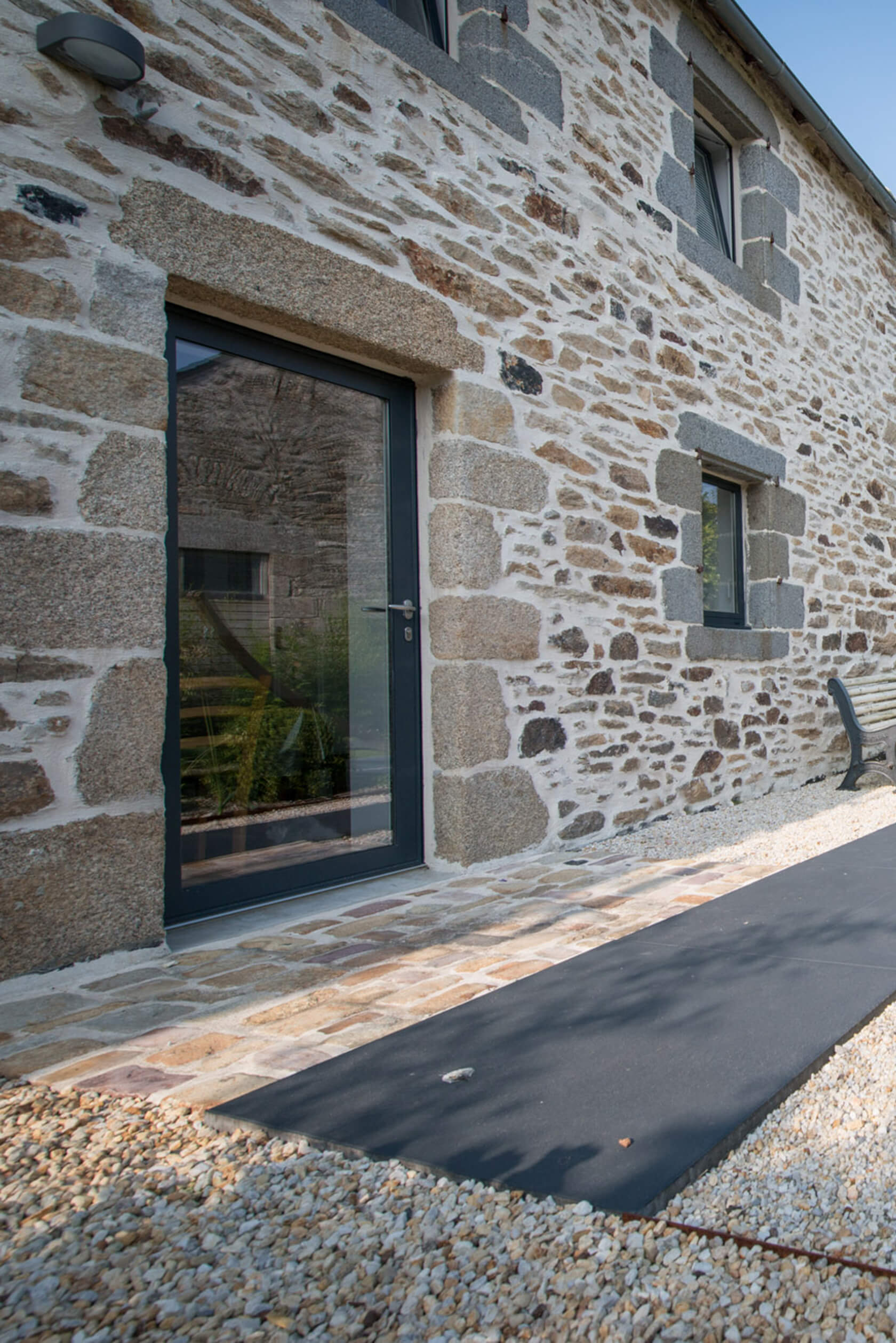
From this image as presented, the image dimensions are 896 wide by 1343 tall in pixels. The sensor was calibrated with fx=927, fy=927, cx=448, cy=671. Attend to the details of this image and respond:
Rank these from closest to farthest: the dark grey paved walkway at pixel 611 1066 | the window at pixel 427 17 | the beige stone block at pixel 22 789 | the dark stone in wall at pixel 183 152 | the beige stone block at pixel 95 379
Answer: the dark grey paved walkway at pixel 611 1066
the beige stone block at pixel 22 789
the beige stone block at pixel 95 379
the dark stone in wall at pixel 183 152
the window at pixel 427 17

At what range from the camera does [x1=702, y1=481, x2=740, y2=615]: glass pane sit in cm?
573

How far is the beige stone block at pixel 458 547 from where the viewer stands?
11.8ft

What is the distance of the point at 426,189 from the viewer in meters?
3.55

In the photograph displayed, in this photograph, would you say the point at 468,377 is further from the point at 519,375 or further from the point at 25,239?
the point at 25,239

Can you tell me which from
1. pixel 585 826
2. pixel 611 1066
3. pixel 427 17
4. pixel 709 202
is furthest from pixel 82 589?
pixel 709 202

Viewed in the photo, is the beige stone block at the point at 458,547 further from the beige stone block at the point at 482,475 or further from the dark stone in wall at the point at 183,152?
the dark stone in wall at the point at 183,152

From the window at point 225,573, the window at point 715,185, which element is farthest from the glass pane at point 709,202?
the window at point 225,573

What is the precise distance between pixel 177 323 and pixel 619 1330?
281 centimetres

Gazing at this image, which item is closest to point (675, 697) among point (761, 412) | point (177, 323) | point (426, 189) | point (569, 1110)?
point (761, 412)

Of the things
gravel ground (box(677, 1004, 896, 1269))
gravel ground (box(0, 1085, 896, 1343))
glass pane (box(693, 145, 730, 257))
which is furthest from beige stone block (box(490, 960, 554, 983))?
glass pane (box(693, 145, 730, 257))

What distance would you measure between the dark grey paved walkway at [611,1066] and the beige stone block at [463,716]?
113 cm

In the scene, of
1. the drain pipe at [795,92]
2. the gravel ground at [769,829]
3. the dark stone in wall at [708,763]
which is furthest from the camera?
the drain pipe at [795,92]

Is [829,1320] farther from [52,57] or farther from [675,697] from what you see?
[675,697]

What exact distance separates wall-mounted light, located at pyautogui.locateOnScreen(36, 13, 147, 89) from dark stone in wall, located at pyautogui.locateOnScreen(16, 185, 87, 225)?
0.36m
